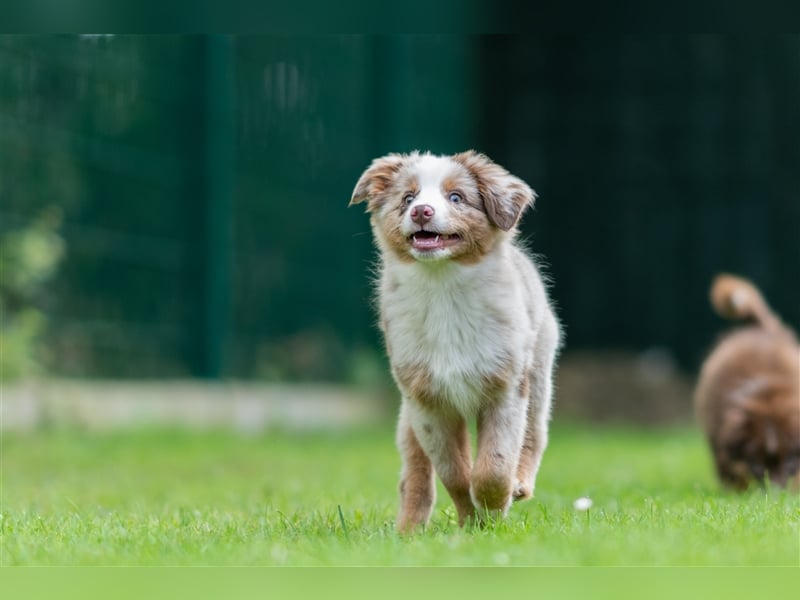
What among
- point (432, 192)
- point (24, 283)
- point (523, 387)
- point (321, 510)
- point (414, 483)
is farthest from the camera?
point (24, 283)

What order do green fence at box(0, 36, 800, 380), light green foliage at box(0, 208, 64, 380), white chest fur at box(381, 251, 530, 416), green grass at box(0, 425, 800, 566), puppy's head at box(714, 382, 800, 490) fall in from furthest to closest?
green fence at box(0, 36, 800, 380) < light green foliage at box(0, 208, 64, 380) < puppy's head at box(714, 382, 800, 490) < white chest fur at box(381, 251, 530, 416) < green grass at box(0, 425, 800, 566)

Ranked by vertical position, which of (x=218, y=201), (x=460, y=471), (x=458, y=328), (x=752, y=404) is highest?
(x=458, y=328)

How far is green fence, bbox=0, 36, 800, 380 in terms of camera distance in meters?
9.78

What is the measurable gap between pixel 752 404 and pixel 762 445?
23 cm

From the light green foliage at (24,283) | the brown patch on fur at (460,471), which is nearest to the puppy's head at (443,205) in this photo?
the brown patch on fur at (460,471)

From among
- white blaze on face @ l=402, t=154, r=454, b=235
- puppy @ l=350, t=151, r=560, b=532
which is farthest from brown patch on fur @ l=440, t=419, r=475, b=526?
white blaze on face @ l=402, t=154, r=454, b=235

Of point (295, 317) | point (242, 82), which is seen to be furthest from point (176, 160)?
point (295, 317)

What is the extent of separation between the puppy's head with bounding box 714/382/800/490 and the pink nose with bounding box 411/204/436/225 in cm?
304

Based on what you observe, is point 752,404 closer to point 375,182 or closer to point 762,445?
point 762,445

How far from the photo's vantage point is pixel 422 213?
14.9 feet

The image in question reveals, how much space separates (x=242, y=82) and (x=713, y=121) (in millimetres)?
4838

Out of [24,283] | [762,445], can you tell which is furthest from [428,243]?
[24,283]

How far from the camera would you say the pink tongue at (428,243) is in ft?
15.1

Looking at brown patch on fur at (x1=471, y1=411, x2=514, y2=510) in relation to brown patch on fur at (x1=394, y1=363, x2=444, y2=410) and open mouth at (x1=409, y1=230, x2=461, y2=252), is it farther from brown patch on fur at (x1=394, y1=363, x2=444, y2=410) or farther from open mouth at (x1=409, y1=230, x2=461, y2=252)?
open mouth at (x1=409, y1=230, x2=461, y2=252)
